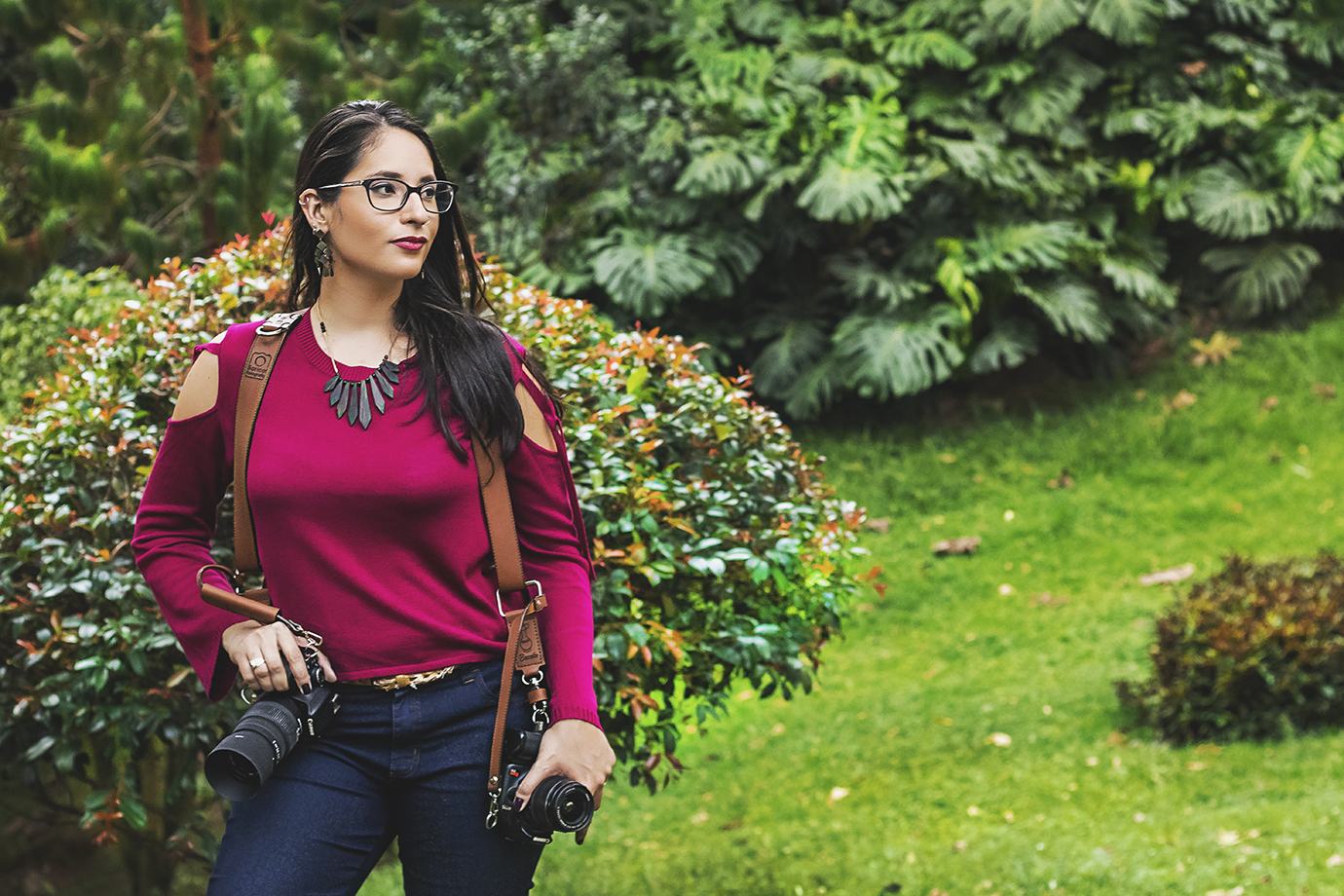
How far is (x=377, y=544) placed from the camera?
1680mm

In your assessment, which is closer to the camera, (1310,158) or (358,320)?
(358,320)

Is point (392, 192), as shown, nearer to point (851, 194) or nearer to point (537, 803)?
point (537, 803)

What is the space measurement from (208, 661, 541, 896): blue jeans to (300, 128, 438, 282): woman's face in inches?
23.9

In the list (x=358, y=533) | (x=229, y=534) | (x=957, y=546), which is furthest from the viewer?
(x=957, y=546)

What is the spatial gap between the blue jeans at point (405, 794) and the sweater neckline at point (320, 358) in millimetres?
443

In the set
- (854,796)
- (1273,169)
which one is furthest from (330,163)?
(1273,169)

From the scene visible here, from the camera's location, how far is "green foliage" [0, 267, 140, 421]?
493 centimetres

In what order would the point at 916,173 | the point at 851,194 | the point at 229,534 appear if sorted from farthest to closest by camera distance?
the point at 916,173, the point at 851,194, the point at 229,534

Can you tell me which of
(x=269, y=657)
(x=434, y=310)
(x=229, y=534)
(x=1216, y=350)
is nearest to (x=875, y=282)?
(x=1216, y=350)

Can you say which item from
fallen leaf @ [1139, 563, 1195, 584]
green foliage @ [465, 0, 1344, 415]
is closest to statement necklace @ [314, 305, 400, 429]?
fallen leaf @ [1139, 563, 1195, 584]

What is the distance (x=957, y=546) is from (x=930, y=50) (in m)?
4.17

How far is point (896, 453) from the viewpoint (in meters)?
8.82

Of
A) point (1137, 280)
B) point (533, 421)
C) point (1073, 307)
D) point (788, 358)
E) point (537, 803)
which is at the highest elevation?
point (533, 421)

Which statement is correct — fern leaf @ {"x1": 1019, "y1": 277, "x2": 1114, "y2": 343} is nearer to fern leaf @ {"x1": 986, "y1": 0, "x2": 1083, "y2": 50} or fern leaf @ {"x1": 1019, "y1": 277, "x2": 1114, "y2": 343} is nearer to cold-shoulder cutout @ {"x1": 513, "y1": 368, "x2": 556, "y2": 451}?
fern leaf @ {"x1": 986, "y1": 0, "x2": 1083, "y2": 50}
